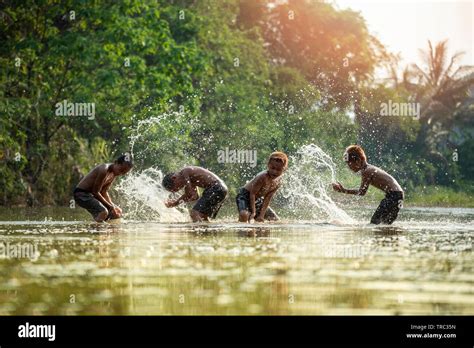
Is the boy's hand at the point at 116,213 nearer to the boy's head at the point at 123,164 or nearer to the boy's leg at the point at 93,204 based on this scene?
the boy's leg at the point at 93,204

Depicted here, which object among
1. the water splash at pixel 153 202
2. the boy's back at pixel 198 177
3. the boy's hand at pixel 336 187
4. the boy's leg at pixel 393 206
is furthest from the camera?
the water splash at pixel 153 202

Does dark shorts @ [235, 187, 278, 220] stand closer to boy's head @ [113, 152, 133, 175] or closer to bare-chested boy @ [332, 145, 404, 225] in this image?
bare-chested boy @ [332, 145, 404, 225]

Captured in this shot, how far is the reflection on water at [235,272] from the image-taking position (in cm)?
867

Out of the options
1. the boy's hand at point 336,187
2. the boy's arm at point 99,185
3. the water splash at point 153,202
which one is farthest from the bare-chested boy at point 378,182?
the water splash at point 153,202

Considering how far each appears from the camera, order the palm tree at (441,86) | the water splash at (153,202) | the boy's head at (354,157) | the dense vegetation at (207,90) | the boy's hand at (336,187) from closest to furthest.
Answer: the boy's hand at (336,187) < the boy's head at (354,157) < the water splash at (153,202) < the dense vegetation at (207,90) < the palm tree at (441,86)

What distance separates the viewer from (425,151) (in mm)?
57406

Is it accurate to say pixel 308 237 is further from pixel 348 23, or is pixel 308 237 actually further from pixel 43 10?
pixel 348 23

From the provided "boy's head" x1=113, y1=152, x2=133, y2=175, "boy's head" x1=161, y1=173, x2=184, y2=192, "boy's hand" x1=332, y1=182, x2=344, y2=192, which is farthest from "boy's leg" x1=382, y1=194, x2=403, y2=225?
"boy's head" x1=113, y1=152, x2=133, y2=175

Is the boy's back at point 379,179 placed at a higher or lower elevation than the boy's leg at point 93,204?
higher

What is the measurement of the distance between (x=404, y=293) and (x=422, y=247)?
15.0ft

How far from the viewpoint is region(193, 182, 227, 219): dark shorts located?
807 inches

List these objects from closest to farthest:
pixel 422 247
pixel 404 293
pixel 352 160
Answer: pixel 404 293, pixel 422 247, pixel 352 160

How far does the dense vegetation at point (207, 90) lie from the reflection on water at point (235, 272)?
57.0 feet
